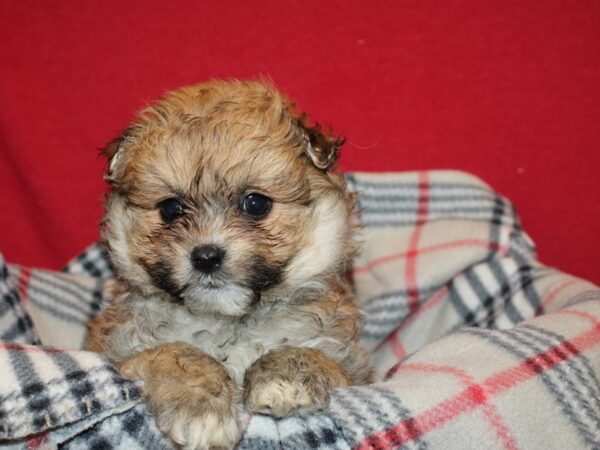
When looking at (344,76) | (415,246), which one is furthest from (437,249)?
(344,76)

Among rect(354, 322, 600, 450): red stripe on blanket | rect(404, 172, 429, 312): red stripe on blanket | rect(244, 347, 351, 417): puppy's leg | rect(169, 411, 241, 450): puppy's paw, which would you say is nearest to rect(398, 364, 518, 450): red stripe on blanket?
rect(354, 322, 600, 450): red stripe on blanket

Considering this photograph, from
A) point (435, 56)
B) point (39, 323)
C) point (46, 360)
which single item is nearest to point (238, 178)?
point (46, 360)

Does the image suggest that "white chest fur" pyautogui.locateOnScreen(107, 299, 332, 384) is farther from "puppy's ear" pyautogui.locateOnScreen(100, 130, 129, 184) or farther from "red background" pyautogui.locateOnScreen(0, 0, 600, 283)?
"red background" pyautogui.locateOnScreen(0, 0, 600, 283)

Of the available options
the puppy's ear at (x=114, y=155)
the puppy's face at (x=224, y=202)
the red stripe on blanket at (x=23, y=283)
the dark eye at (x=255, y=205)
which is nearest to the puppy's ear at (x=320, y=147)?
the puppy's face at (x=224, y=202)

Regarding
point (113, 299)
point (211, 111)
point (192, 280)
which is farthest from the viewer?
point (113, 299)

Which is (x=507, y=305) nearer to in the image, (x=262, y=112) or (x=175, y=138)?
(x=262, y=112)

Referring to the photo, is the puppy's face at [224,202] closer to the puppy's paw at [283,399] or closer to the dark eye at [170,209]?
the dark eye at [170,209]
